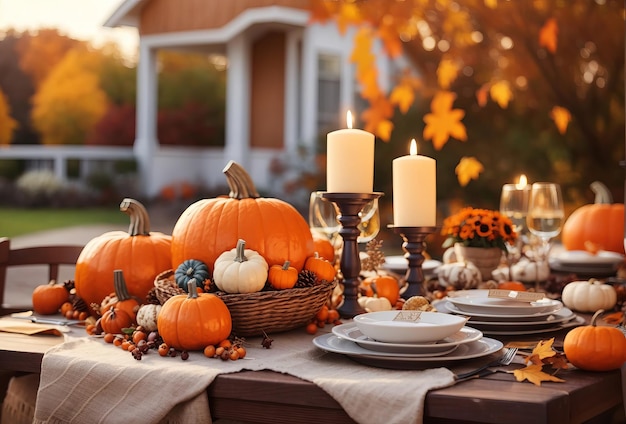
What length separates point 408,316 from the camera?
1353mm

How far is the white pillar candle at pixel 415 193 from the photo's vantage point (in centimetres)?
177

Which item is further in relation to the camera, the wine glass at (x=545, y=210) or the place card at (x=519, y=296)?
the wine glass at (x=545, y=210)

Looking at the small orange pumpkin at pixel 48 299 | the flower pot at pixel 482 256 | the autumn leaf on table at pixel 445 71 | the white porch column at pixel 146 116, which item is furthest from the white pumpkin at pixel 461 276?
the white porch column at pixel 146 116

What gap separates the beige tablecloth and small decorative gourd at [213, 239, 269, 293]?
0.13 meters

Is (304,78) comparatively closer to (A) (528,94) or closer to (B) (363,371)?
(A) (528,94)

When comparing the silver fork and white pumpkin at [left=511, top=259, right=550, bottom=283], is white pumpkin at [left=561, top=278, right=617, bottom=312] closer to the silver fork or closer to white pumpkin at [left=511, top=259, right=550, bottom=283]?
white pumpkin at [left=511, top=259, right=550, bottom=283]

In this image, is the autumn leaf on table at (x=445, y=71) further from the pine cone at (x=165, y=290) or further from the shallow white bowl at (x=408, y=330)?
the shallow white bowl at (x=408, y=330)

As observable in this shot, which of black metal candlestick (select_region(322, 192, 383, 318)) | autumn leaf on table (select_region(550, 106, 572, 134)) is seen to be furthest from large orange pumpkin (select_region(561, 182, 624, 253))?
autumn leaf on table (select_region(550, 106, 572, 134))

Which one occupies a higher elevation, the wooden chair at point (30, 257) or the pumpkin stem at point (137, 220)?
the pumpkin stem at point (137, 220)

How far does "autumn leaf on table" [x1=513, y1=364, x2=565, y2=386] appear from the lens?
1176mm

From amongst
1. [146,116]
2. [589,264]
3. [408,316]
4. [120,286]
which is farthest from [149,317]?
[146,116]

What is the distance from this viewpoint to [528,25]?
485 centimetres

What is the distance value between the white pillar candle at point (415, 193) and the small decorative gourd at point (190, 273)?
0.46m

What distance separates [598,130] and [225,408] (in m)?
4.91
